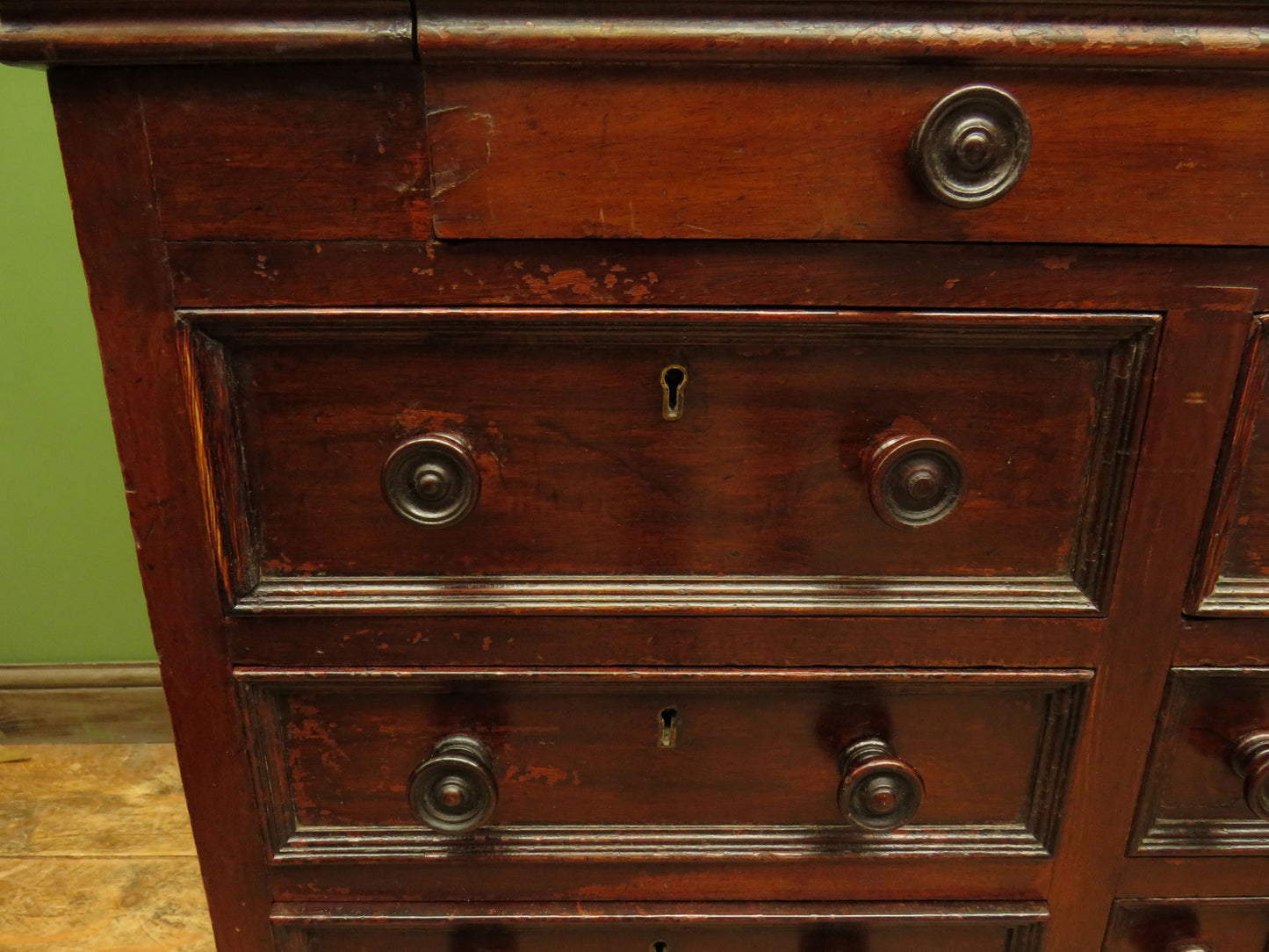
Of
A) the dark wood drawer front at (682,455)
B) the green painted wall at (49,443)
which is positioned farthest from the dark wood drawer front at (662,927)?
the green painted wall at (49,443)

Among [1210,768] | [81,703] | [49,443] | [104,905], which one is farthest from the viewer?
[81,703]

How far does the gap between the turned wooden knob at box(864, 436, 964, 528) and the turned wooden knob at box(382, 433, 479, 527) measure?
0.27m

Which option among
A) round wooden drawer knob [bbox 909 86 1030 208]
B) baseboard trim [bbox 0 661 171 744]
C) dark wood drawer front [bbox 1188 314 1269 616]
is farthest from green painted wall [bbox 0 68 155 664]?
dark wood drawer front [bbox 1188 314 1269 616]

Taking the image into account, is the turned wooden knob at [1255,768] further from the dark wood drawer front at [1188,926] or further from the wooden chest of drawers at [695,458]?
the dark wood drawer front at [1188,926]

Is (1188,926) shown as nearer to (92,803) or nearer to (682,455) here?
(682,455)

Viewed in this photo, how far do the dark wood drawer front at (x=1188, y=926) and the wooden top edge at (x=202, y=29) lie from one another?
0.87 meters

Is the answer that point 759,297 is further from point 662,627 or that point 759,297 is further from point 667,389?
point 662,627

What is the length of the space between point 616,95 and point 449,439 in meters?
0.24

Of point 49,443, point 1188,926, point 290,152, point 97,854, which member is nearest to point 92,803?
point 97,854

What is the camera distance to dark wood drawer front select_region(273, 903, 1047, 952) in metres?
0.73

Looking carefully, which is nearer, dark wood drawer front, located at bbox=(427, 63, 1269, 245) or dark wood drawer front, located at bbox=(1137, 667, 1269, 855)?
dark wood drawer front, located at bbox=(427, 63, 1269, 245)

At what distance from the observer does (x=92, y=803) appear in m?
1.20

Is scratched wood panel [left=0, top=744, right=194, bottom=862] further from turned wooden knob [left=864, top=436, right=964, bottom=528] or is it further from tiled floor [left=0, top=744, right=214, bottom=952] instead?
turned wooden knob [left=864, top=436, right=964, bottom=528]

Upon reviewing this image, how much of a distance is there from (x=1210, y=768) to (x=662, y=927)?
0.47m
